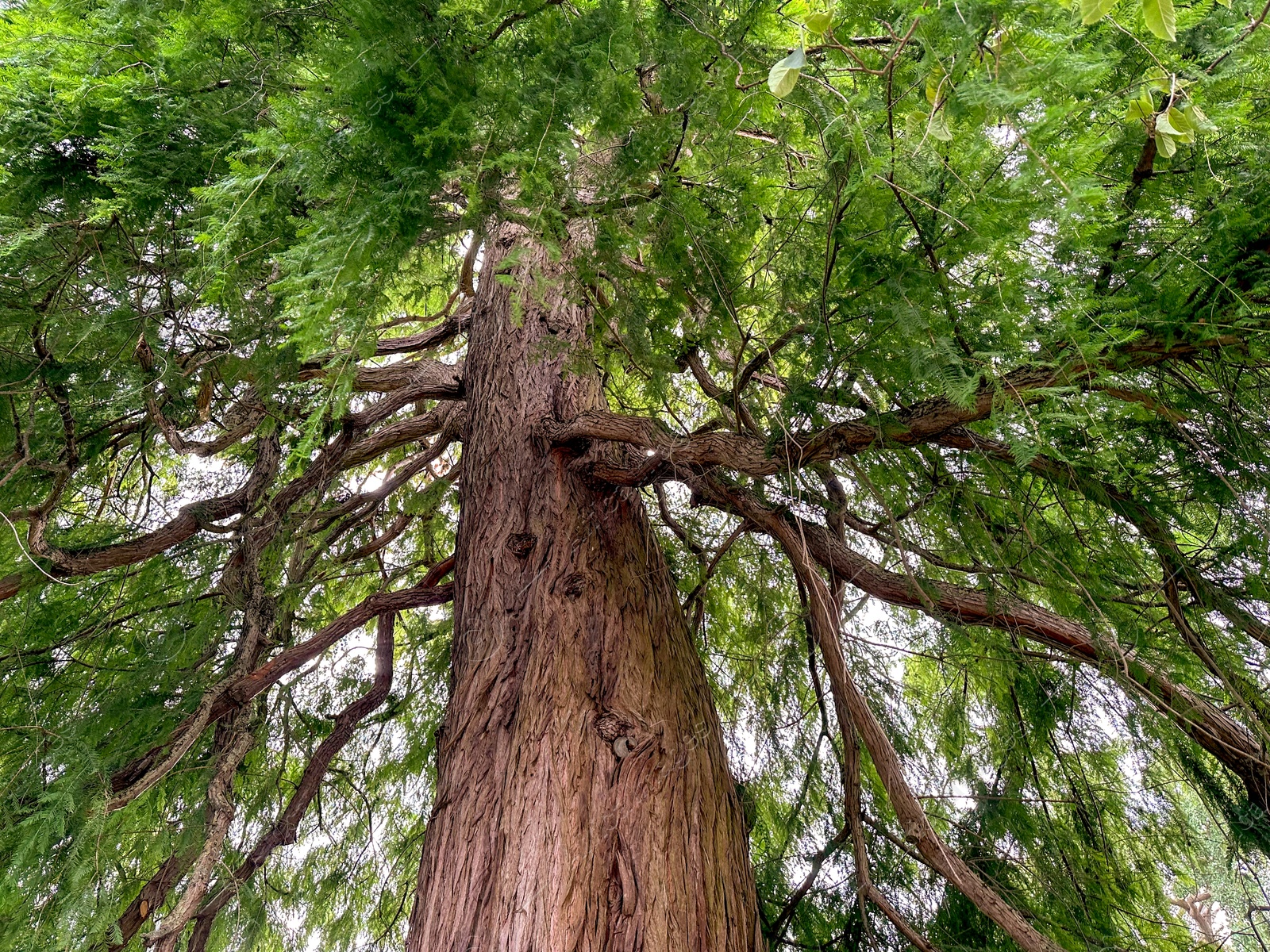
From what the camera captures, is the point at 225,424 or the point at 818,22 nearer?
the point at 818,22

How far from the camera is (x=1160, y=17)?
2.96 ft

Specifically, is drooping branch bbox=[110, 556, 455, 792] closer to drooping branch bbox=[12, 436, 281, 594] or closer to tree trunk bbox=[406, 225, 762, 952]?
tree trunk bbox=[406, 225, 762, 952]

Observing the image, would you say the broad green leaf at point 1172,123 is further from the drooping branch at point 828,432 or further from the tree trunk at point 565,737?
the tree trunk at point 565,737

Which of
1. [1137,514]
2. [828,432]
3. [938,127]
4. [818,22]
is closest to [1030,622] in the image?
[1137,514]

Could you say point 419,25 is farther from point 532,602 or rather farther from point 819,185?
point 532,602

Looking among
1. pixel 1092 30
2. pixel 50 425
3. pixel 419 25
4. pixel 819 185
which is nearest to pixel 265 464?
pixel 50 425

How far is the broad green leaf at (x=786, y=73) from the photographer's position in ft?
3.43

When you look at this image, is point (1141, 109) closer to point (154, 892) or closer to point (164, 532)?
point (164, 532)

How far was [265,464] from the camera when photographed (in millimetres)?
3203

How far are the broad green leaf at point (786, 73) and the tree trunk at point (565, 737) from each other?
2.09 feet

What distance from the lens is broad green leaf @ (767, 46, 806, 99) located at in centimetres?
105

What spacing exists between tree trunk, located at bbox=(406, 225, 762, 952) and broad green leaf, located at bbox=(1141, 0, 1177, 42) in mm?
1096

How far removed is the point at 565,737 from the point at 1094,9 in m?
2.04

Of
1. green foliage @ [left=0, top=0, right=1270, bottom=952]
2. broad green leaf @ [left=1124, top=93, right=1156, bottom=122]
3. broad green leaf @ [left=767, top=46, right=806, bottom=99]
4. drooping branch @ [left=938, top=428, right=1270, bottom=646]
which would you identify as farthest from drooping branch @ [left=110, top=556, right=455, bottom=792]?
broad green leaf @ [left=1124, top=93, right=1156, bottom=122]
